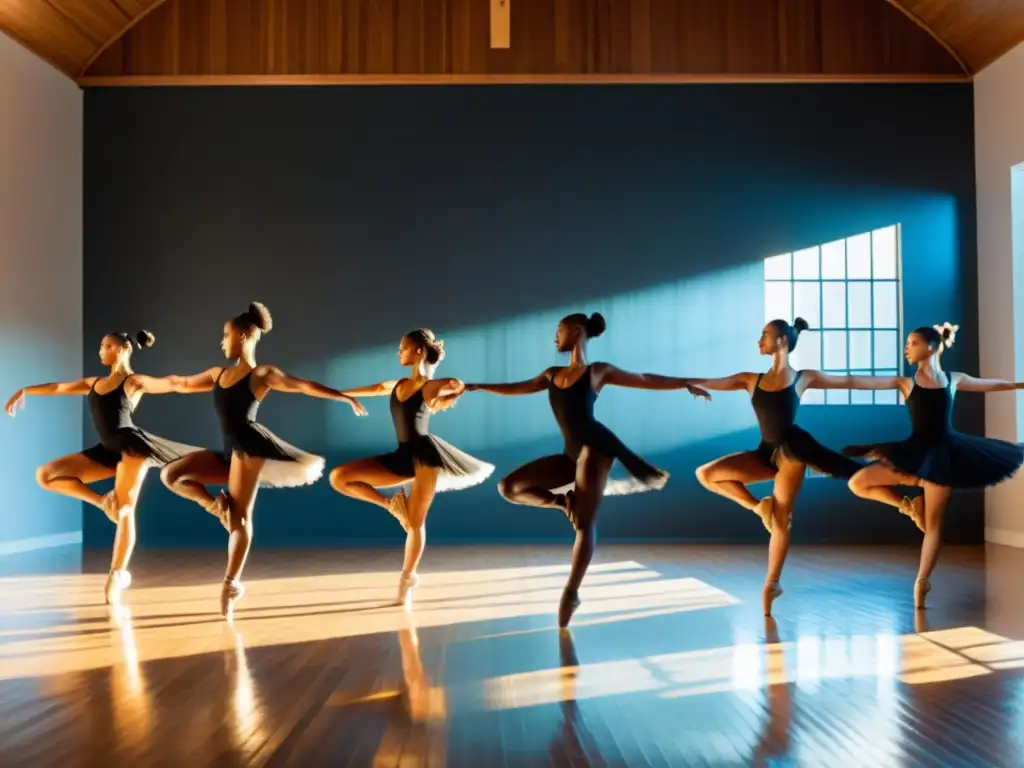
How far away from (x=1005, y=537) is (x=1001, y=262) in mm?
2150

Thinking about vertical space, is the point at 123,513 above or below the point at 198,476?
below

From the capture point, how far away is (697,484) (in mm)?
9109

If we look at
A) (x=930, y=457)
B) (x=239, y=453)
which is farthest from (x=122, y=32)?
(x=930, y=457)

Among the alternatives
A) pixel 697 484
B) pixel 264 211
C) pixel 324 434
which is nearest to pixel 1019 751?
pixel 697 484

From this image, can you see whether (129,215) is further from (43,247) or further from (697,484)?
(697,484)

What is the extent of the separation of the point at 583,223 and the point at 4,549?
5085mm

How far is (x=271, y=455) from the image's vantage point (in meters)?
5.07

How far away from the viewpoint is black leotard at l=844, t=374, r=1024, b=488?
5102mm

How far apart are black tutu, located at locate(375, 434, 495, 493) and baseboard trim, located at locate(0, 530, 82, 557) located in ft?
13.5

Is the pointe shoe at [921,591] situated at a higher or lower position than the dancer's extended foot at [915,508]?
lower

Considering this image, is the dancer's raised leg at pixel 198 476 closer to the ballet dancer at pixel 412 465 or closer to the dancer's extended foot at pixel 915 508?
the ballet dancer at pixel 412 465

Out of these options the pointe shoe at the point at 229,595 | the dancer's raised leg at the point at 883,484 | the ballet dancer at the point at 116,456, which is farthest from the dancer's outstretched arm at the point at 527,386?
the ballet dancer at the point at 116,456

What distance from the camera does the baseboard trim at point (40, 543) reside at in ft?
26.6

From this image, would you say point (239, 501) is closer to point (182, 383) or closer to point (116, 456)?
point (182, 383)
